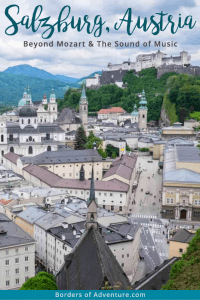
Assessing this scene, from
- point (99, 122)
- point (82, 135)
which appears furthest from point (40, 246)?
point (99, 122)

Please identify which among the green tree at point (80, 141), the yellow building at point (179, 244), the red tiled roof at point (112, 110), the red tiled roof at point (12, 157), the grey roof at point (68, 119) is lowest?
the yellow building at point (179, 244)

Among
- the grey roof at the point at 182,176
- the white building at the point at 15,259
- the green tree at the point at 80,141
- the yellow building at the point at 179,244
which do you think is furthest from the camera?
the green tree at the point at 80,141

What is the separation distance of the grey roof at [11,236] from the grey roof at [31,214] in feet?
12.5

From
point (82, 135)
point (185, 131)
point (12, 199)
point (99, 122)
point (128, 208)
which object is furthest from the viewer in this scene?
point (99, 122)

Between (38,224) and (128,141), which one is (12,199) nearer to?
(38,224)

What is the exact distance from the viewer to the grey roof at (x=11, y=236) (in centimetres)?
2530

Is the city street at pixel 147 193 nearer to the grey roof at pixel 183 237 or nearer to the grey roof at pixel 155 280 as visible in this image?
the grey roof at pixel 183 237

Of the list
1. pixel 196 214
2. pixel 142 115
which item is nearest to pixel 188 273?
pixel 196 214

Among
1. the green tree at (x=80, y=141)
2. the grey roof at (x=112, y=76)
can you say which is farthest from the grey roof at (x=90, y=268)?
the grey roof at (x=112, y=76)

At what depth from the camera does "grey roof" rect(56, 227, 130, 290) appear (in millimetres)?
16375

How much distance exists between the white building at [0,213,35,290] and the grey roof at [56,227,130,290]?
20.6 feet

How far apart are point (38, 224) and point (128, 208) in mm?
13899

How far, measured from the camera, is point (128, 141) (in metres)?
77.3

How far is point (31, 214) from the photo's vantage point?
107 feet
